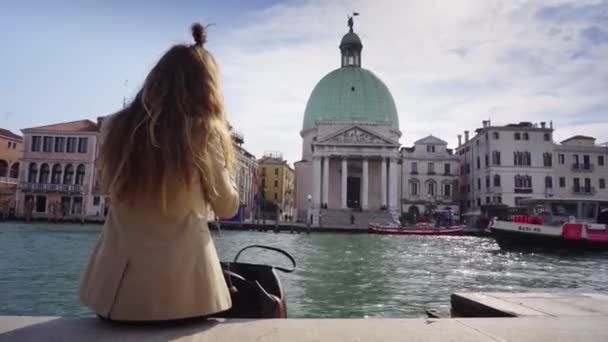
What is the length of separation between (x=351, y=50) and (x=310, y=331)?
64.9 metres

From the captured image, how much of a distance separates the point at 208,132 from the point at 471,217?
2008 inches

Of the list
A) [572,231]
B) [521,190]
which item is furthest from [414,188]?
[572,231]

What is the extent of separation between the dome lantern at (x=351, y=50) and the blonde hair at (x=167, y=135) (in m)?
63.7

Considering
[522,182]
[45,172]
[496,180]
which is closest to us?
[496,180]

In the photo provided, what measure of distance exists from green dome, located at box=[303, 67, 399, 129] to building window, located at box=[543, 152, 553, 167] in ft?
59.1

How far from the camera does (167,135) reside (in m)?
2.49

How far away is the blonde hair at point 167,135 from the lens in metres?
2.48

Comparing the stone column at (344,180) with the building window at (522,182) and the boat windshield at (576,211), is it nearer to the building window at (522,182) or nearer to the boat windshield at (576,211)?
the building window at (522,182)

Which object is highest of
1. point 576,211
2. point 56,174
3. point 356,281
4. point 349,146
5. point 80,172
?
point 349,146

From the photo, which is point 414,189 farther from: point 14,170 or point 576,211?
point 14,170

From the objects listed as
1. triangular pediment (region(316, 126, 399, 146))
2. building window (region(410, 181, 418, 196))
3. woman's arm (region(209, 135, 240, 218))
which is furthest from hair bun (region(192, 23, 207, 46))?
building window (region(410, 181, 418, 196))

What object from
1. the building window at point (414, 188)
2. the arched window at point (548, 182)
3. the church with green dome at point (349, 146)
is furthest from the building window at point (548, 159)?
the church with green dome at point (349, 146)

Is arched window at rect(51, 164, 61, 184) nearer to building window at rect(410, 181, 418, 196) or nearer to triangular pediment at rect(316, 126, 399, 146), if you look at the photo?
triangular pediment at rect(316, 126, 399, 146)

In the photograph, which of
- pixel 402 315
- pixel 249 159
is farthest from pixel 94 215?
pixel 402 315
